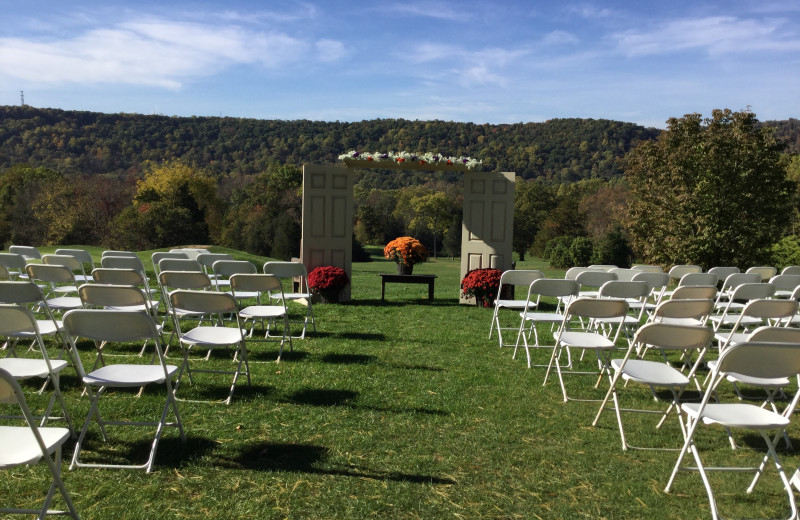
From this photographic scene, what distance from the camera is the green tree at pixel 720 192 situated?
1291cm

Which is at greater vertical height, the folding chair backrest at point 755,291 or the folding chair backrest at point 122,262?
the folding chair backrest at point 755,291

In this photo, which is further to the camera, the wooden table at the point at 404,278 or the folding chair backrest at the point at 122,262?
the wooden table at the point at 404,278

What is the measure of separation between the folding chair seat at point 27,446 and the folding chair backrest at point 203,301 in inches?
62.6

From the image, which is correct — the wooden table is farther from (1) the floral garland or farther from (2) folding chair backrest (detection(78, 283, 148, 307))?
(2) folding chair backrest (detection(78, 283, 148, 307))

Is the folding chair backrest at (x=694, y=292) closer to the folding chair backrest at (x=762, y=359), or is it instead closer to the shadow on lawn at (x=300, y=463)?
the folding chair backrest at (x=762, y=359)

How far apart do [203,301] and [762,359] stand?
318 cm

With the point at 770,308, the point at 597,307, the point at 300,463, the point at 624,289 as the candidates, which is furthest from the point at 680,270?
the point at 300,463

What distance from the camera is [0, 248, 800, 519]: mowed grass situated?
271 cm

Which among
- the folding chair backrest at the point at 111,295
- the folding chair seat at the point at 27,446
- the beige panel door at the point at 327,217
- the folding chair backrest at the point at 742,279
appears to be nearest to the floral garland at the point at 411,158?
the beige panel door at the point at 327,217

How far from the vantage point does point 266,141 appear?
4988 cm

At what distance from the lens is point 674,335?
3213mm

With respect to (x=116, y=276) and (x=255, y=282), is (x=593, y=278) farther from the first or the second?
(x=116, y=276)

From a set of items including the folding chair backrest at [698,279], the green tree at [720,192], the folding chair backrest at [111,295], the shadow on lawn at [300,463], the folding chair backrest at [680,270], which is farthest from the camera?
the green tree at [720,192]

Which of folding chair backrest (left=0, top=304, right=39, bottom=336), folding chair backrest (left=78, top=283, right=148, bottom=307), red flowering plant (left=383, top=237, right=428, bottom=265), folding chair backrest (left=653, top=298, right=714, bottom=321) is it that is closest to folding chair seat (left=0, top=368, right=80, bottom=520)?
folding chair backrest (left=0, top=304, right=39, bottom=336)
